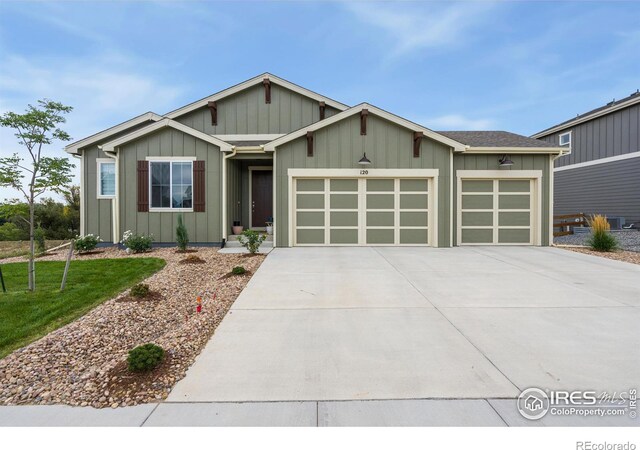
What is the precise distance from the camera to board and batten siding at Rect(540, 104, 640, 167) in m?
14.2

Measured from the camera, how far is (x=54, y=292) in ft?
17.2

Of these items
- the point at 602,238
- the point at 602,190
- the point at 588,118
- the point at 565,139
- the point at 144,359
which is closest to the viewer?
the point at 144,359

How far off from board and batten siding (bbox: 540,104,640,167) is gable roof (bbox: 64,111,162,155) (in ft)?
64.5

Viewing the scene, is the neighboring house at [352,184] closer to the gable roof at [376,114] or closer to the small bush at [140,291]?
the gable roof at [376,114]

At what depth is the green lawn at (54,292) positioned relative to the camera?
12.6 ft

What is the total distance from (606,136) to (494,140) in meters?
9.16

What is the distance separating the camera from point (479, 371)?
277 centimetres

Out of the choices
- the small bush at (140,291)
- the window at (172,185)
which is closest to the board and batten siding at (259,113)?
the window at (172,185)

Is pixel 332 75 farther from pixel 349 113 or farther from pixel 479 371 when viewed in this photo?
pixel 479 371

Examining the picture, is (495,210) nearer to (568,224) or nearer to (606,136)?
(568,224)

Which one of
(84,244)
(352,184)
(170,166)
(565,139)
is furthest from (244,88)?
(565,139)

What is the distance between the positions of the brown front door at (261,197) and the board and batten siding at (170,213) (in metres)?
2.19

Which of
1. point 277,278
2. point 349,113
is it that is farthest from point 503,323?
point 349,113

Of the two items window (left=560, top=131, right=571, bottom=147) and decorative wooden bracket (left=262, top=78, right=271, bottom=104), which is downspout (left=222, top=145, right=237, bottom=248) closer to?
decorative wooden bracket (left=262, top=78, right=271, bottom=104)
